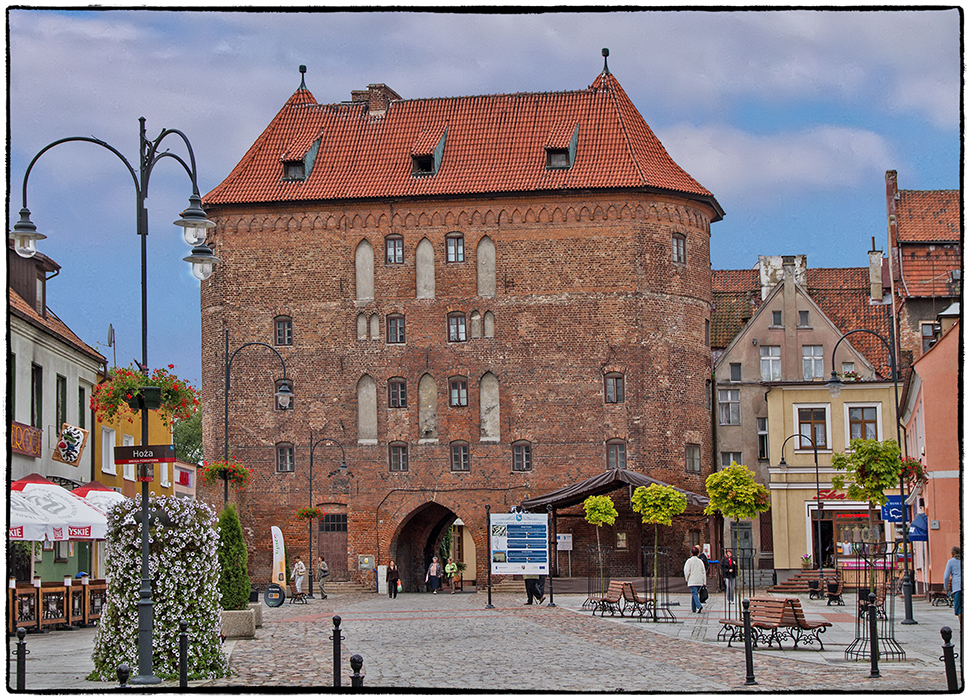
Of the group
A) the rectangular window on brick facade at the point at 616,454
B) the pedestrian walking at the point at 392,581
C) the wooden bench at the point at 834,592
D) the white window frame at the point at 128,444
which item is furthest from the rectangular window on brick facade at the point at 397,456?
Result: the wooden bench at the point at 834,592

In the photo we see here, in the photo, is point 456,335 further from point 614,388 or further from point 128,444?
point 128,444

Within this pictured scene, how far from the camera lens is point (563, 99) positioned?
5919 cm

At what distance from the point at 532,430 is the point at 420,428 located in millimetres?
4643

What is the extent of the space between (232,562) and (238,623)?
1370 mm

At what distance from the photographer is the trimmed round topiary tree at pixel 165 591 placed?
18469 mm

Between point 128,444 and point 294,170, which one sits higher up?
point 294,170

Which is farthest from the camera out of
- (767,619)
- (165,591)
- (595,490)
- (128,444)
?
(595,490)

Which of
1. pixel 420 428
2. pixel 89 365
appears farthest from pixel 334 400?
pixel 89 365

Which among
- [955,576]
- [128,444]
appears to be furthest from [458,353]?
[955,576]

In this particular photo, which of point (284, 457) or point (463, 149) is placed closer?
point (284, 457)

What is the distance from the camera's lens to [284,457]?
5578 centimetres

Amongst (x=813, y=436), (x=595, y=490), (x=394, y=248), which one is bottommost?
(x=595, y=490)

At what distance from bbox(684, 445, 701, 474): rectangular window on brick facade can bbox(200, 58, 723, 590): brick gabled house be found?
118 mm

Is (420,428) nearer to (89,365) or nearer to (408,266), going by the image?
(408,266)
